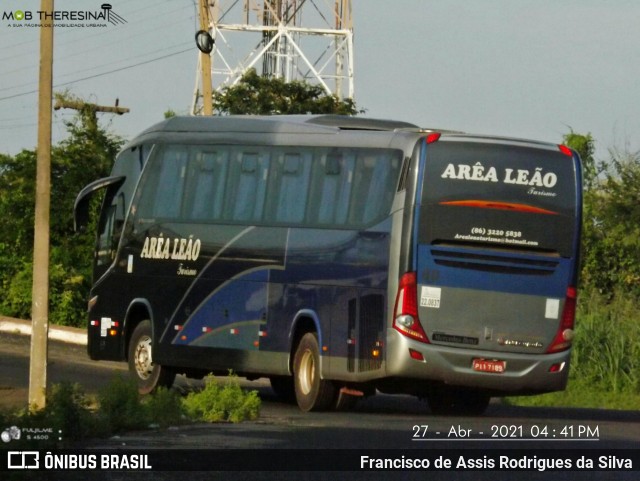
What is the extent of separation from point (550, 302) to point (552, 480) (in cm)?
711

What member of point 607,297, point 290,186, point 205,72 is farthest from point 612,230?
point 290,186

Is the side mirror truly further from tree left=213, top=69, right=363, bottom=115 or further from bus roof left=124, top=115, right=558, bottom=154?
tree left=213, top=69, right=363, bottom=115

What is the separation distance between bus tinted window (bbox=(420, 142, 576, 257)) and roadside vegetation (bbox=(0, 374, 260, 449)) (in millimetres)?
3108

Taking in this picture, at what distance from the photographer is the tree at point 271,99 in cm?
4794

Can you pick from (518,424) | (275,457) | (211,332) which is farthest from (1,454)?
(211,332)

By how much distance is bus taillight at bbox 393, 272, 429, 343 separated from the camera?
742 inches

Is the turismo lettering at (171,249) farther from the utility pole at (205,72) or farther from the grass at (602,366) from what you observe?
the utility pole at (205,72)

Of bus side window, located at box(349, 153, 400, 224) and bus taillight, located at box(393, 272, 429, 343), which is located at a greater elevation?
bus side window, located at box(349, 153, 400, 224)

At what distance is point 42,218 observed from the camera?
2162 cm

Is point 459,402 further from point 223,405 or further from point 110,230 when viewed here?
point 110,230

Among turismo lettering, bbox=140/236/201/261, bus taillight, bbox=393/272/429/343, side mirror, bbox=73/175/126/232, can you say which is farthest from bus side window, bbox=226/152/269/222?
bus taillight, bbox=393/272/429/343

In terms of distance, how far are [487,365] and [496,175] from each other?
7.48 ft

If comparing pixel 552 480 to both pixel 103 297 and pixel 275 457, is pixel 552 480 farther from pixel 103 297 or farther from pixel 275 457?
pixel 103 297

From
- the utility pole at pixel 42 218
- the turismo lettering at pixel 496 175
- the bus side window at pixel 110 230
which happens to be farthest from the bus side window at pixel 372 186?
the bus side window at pixel 110 230
